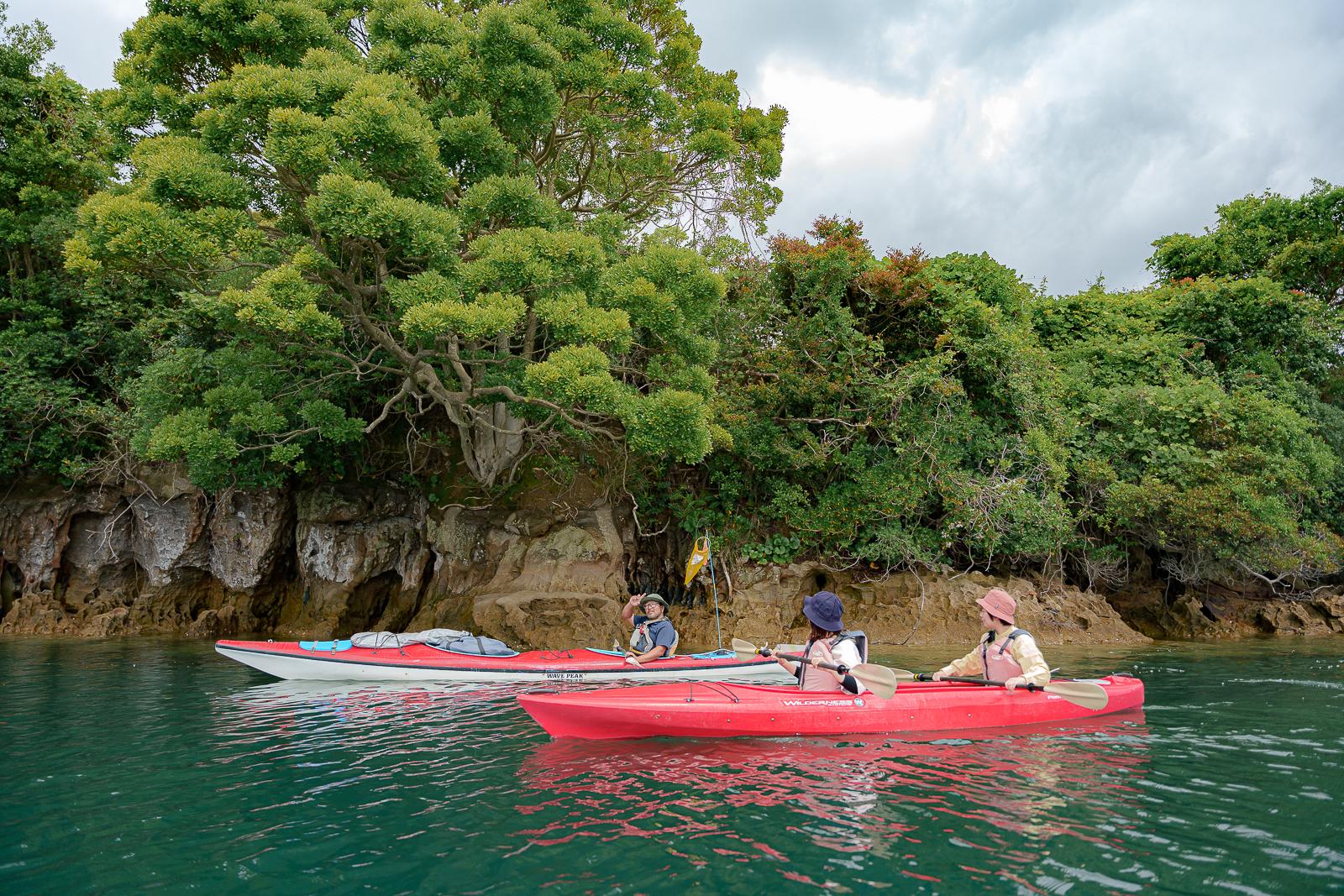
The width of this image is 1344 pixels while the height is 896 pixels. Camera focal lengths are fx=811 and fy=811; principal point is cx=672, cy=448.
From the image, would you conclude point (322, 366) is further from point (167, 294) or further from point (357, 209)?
point (167, 294)

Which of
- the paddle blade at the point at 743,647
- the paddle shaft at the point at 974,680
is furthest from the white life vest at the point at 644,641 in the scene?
the paddle shaft at the point at 974,680

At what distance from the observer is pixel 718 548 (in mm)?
15703

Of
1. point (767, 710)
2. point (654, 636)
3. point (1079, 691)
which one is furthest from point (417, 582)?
point (1079, 691)

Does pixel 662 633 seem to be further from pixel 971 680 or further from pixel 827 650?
pixel 971 680

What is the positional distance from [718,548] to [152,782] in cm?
1109

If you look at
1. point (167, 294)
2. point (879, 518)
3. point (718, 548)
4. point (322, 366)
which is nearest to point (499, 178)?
point (322, 366)

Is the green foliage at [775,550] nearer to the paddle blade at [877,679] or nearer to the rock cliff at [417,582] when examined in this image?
the rock cliff at [417,582]

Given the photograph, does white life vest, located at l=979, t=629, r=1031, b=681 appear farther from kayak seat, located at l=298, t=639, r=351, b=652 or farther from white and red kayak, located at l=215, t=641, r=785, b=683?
kayak seat, located at l=298, t=639, r=351, b=652

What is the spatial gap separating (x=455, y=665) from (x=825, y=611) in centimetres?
519

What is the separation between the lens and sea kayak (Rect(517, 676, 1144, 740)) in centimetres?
668

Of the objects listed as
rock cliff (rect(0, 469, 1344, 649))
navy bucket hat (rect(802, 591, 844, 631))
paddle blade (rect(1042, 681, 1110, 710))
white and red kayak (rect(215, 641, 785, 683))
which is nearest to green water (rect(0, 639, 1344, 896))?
paddle blade (rect(1042, 681, 1110, 710))

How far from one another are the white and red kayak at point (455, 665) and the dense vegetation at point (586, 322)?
9.96 feet

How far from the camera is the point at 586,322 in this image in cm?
1057

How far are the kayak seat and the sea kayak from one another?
4.67 m
